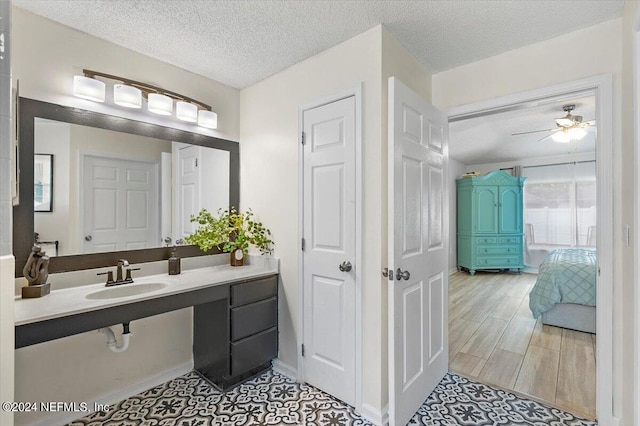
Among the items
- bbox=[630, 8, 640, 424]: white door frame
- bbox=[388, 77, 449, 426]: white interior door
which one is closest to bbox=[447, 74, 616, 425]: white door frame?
bbox=[630, 8, 640, 424]: white door frame

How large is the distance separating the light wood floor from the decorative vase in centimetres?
→ 194

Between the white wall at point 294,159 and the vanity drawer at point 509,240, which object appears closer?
the white wall at point 294,159

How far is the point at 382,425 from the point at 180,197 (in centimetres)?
213

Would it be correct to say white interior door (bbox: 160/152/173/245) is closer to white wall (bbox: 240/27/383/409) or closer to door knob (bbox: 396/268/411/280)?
white wall (bbox: 240/27/383/409)

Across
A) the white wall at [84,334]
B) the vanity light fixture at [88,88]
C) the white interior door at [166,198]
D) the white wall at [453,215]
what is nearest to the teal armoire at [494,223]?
the white wall at [453,215]

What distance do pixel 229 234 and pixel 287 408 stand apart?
1.40 m

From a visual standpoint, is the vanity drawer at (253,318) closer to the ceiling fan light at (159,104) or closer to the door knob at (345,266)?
the door knob at (345,266)

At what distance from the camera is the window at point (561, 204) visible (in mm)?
5508

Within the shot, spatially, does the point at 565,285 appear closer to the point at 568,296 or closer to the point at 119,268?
the point at 568,296

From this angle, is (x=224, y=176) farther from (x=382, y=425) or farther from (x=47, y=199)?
(x=382, y=425)

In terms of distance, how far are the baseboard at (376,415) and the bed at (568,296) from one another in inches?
98.2

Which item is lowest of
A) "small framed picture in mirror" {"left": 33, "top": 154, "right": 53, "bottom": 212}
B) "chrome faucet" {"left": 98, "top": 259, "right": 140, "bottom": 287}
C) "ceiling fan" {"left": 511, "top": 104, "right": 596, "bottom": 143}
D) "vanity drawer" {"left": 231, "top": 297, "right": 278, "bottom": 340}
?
"vanity drawer" {"left": 231, "top": 297, "right": 278, "bottom": 340}

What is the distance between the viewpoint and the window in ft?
18.1

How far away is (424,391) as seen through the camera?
2.04 meters
